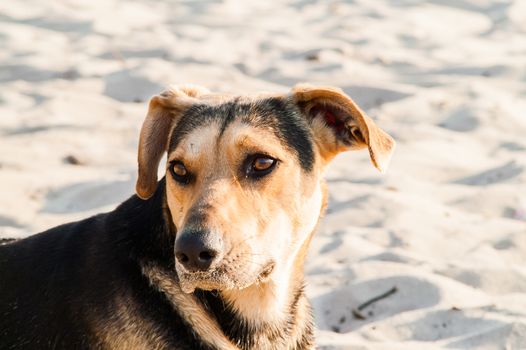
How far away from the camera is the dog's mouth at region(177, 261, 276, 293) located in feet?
10.9

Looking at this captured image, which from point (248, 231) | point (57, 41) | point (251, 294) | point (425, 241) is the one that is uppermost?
point (248, 231)

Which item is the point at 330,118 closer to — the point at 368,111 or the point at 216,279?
the point at 216,279

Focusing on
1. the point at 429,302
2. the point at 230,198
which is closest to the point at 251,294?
the point at 230,198

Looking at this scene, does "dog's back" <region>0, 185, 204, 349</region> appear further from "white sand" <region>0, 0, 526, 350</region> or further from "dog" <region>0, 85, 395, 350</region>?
"white sand" <region>0, 0, 526, 350</region>

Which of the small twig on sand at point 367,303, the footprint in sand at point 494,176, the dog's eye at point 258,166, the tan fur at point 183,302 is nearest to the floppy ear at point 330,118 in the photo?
the dog's eye at point 258,166

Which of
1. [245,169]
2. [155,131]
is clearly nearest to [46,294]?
[155,131]

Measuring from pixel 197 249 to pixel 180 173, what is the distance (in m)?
0.64

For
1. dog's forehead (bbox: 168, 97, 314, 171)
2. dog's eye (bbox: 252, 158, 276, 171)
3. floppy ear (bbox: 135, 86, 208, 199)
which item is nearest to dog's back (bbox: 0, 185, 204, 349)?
floppy ear (bbox: 135, 86, 208, 199)

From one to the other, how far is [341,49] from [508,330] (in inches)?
217

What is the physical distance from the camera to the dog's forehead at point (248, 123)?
380cm

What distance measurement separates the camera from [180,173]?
147 inches

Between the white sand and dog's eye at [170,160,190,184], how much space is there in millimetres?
1525

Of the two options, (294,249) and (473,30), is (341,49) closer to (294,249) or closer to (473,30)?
(473,30)

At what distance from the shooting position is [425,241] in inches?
227
